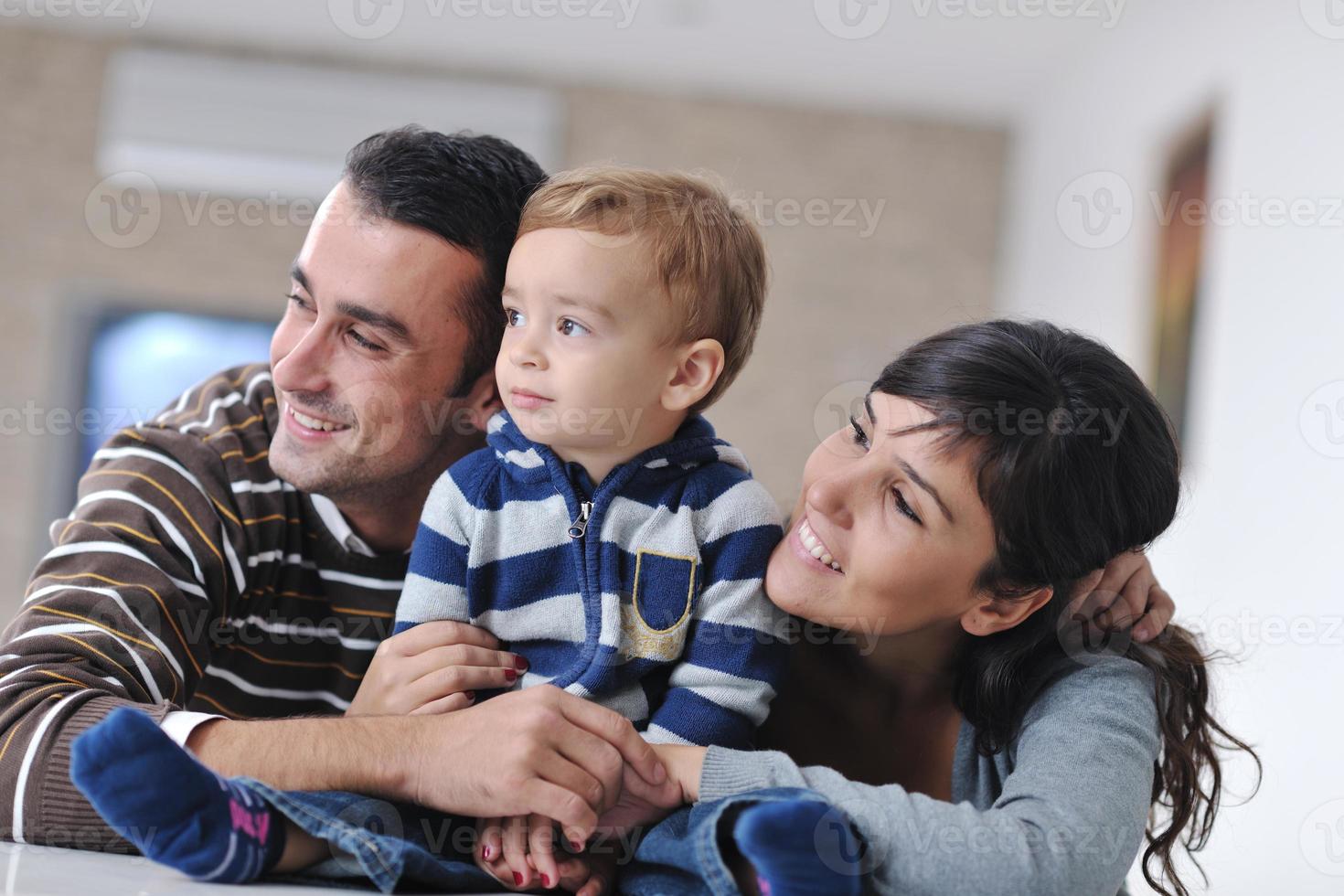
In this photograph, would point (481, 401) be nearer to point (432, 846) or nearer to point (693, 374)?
point (693, 374)

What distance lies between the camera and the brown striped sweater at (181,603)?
115 centimetres

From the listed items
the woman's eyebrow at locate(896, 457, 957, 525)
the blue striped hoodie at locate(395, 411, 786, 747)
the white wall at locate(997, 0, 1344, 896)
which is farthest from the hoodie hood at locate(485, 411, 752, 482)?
the white wall at locate(997, 0, 1344, 896)

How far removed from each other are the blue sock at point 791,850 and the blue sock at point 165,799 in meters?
0.40

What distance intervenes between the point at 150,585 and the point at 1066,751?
960 mm

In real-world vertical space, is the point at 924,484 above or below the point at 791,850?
above

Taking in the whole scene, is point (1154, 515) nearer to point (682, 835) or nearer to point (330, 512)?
point (682, 835)

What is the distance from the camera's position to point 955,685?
1347mm

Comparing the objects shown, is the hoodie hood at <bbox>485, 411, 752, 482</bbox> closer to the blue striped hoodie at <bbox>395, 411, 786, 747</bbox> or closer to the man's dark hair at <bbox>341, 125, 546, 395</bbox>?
the blue striped hoodie at <bbox>395, 411, 786, 747</bbox>

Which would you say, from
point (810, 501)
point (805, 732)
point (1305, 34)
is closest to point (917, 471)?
point (810, 501)

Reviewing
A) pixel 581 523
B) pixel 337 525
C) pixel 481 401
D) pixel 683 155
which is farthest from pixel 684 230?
pixel 683 155

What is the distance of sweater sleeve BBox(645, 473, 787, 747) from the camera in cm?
120

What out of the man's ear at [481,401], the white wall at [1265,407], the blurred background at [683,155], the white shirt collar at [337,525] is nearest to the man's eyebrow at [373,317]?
the man's ear at [481,401]

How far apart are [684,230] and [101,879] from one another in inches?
30.8

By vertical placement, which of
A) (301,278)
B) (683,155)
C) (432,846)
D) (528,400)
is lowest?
(432,846)
